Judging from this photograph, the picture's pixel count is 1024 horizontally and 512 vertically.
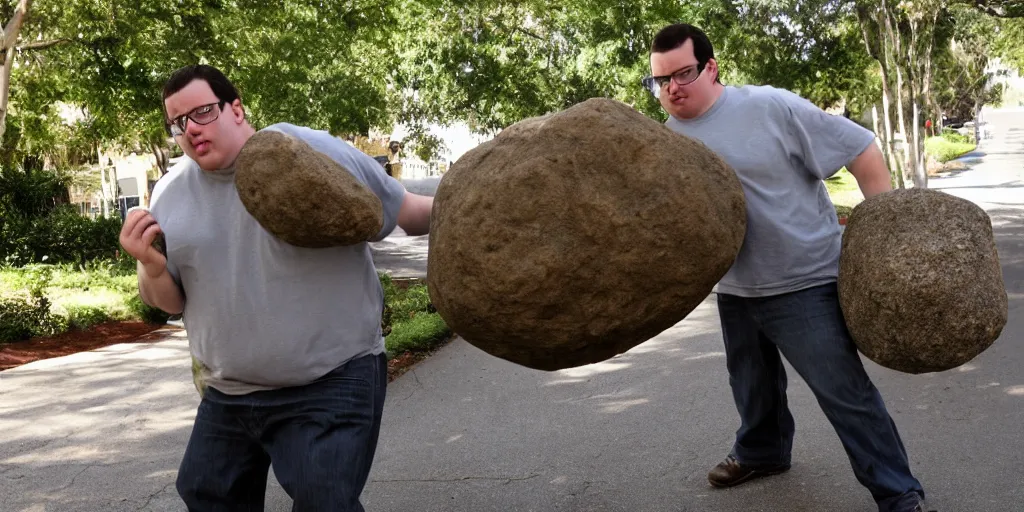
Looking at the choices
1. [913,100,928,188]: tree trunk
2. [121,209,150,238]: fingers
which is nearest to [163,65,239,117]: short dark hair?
[121,209,150,238]: fingers

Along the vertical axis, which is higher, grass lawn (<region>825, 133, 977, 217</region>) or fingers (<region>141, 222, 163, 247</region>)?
fingers (<region>141, 222, 163, 247</region>)

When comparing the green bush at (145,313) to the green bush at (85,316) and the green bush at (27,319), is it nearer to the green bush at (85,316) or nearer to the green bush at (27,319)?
the green bush at (85,316)

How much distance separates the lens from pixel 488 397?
25.5 ft

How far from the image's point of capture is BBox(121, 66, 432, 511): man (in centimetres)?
317

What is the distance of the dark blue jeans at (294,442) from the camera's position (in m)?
3.14

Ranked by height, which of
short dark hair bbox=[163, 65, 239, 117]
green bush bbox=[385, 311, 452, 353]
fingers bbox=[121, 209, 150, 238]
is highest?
short dark hair bbox=[163, 65, 239, 117]

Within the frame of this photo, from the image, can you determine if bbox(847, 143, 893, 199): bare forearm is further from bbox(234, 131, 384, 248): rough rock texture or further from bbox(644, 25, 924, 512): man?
bbox(234, 131, 384, 248): rough rock texture

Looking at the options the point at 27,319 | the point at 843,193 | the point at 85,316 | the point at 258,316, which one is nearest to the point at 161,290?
the point at 258,316

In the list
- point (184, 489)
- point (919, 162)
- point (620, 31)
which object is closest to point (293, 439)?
point (184, 489)

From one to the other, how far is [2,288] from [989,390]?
1139 centimetres

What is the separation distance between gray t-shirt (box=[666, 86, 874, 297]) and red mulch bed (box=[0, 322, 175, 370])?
8.79 meters

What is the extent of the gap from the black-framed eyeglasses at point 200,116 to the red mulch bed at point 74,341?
27.4 feet

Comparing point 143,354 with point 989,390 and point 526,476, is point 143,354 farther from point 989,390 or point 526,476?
point 989,390

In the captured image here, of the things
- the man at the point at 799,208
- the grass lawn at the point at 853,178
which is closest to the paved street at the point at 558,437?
the man at the point at 799,208
